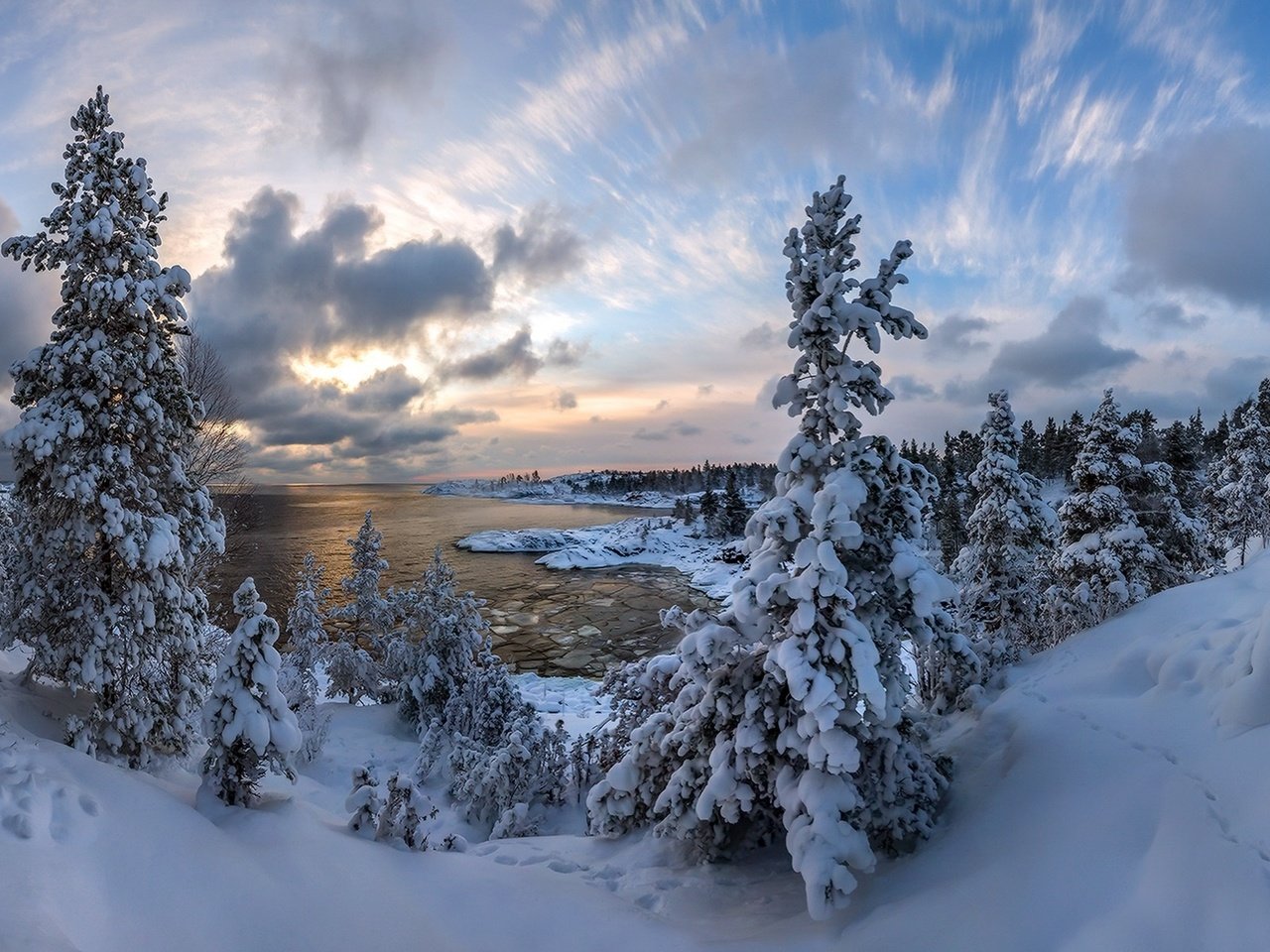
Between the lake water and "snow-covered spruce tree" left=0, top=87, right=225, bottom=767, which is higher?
"snow-covered spruce tree" left=0, top=87, right=225, bottom=767

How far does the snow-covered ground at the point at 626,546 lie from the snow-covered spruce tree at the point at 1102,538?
1728 inches

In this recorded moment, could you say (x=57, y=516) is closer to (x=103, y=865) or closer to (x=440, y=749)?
(x=103, y=865)

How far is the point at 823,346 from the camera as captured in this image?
24.7 feet

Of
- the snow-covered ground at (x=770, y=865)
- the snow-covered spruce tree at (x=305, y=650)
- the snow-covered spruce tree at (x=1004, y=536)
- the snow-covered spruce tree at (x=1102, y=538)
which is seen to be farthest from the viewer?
the snow-covered spruce tree at (x=305, y=650)

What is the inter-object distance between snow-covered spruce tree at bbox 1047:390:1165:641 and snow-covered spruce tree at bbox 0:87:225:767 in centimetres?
2170

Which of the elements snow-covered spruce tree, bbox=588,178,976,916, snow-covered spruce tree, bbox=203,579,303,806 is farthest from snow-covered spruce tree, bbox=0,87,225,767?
snow-covered spruce tree, bbox=588,178,976,916

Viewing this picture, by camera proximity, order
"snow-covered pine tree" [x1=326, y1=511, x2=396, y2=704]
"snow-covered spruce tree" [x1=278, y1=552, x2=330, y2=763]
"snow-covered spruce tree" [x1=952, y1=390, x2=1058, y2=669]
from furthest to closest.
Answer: "snow-covered pine tree" [x1=326, y1=511, x2=396, y2=704] < "snow-covered spruce tree" [x1=278, y1=552, x2=330, y2=763] < "snow-covered spruce tree" [x1=952, y1=390, x2=1058, y2=669]

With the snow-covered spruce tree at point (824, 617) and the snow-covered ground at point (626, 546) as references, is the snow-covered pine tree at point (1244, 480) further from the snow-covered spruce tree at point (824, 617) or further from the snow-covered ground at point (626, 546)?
the snow-covered spruce tree at point (824, 617)

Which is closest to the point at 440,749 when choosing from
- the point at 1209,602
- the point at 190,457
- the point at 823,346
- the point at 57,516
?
the point at 190,457

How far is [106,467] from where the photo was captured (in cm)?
887

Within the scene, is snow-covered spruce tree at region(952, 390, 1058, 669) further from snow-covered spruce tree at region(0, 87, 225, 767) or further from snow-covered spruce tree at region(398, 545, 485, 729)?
snow-covered spruce tree at region(0, 87, 225, 767)

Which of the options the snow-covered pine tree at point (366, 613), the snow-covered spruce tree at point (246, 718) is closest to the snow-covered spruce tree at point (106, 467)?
the snow-covered spruce tree at point (246, 718)

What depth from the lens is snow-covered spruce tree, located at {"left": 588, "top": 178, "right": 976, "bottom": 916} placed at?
260 inches

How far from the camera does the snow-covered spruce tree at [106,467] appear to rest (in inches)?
343
